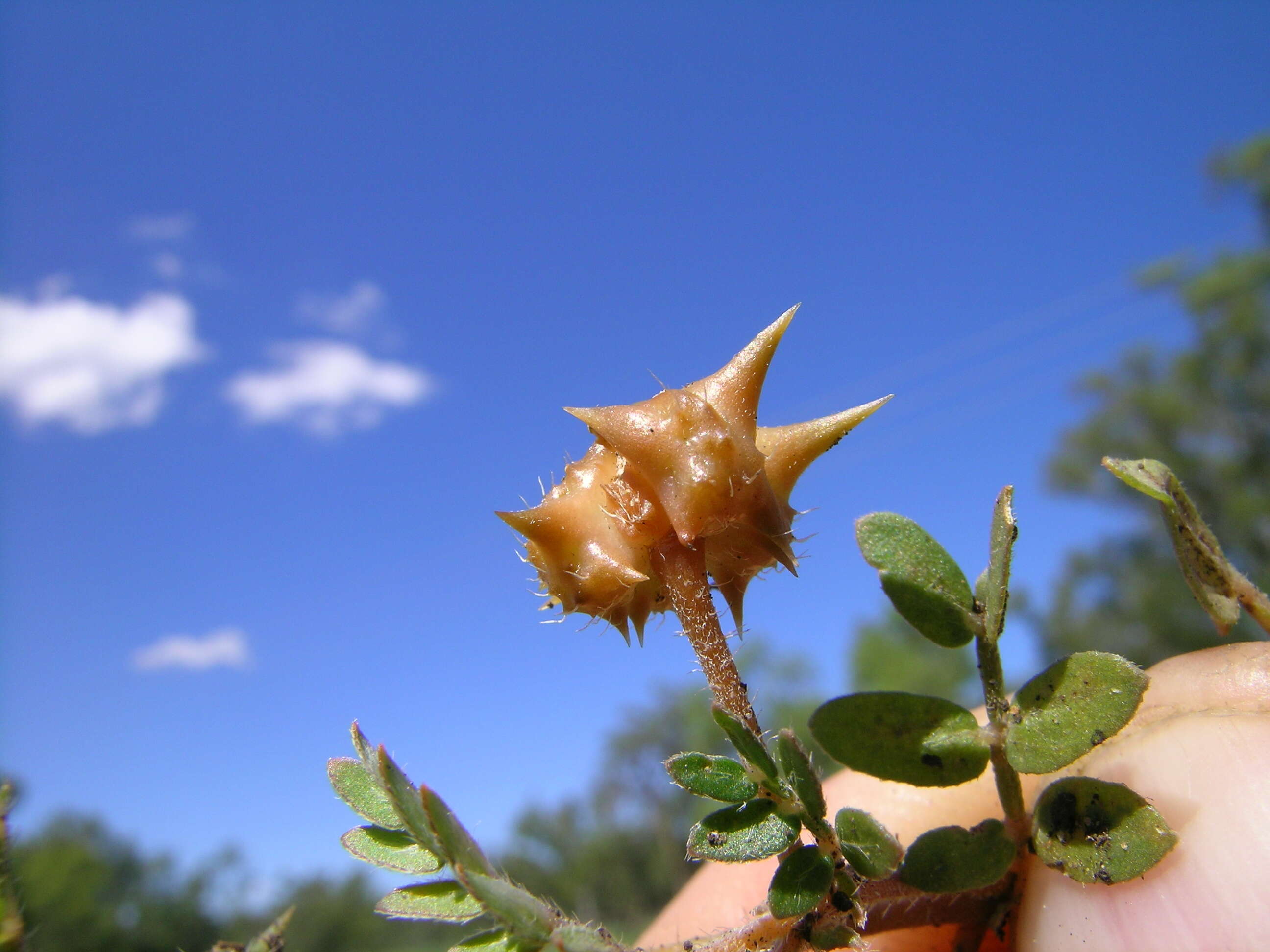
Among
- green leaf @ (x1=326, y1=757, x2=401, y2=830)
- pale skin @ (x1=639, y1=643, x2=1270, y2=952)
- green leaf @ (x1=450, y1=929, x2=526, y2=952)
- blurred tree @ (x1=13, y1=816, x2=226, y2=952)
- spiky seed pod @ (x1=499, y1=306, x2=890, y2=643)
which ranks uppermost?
blurred tree @ (x1=13, y1=816, x2=226, y2=952)

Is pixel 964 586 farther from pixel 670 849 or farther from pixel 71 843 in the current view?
pixel 71 843

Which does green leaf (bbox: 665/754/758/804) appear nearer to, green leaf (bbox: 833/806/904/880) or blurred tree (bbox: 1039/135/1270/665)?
green leaf (bbox: 833/806/904/880)

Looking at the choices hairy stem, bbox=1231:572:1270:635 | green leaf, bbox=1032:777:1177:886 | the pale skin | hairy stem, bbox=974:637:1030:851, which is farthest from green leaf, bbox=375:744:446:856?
hairy stem, bbox=1231:572:1270:635

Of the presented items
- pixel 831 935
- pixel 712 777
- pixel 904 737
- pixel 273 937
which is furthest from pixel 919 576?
pixel 273 937

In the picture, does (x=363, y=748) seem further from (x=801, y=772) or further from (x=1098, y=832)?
(x=1098, y=832)

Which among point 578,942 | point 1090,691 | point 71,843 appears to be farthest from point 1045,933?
point 71,843

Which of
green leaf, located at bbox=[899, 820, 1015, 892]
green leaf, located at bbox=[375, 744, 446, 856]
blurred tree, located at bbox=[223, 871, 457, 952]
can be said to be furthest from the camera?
blurred tree, located at bbox=[223, 871, 457, 952]

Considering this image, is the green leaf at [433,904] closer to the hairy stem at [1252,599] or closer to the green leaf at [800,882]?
the green leaf at [800,882]

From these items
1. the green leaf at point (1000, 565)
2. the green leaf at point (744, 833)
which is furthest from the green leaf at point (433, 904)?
the green leaf at point (1000, 565)
